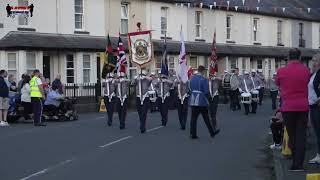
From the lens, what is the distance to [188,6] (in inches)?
1657

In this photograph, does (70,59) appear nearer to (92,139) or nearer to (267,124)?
(267,124)

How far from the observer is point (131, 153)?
44.9ft

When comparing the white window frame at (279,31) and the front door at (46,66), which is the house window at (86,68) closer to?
the front door at (46,66)

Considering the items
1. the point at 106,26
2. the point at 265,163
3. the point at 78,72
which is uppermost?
the point at 106,26

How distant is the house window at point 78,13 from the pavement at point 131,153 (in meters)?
14.1

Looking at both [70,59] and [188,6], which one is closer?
[70,59]

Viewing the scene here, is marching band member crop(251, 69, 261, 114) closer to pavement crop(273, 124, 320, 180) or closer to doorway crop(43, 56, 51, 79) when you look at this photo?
doorway crop(43, 56, 51, 79)

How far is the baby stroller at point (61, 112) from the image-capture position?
76.8 ft

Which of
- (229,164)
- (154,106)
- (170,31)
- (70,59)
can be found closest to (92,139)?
(229,164)

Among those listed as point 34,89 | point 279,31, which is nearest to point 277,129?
point 34,89

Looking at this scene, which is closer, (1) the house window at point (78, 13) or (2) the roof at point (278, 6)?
(1) the house window at point (78, 13)

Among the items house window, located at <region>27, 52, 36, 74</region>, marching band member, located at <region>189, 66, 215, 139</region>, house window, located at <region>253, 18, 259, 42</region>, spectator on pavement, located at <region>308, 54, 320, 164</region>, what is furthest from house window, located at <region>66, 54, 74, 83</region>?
spectator on pavement, located at <region>308, 54, 320, 164</region>

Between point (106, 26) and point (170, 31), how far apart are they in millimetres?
6462

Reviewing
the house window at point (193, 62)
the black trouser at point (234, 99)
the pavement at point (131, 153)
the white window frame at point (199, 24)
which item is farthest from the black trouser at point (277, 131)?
the white window frame at point (199, 24)
